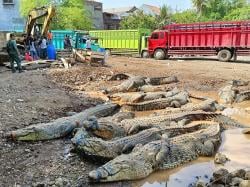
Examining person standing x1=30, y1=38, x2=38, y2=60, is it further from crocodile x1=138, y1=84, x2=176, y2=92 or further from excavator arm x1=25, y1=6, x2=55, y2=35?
crocodile x1=138, y1=84, x2=176, y2=92

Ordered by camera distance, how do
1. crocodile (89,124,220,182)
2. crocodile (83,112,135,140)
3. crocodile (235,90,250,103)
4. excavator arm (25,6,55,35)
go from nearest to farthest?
crocodile (89,124,220,182), crocodile (83,112,135,140), crocodile (235,90,250,103), excavator arm (25,6,55,35)

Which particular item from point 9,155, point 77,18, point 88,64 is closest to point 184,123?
point 9,155

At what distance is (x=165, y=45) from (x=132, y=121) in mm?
20056

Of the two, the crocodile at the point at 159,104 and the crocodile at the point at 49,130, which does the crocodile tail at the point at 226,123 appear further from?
the crocodile at the point at 49,130

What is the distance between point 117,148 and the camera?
7.04 meters

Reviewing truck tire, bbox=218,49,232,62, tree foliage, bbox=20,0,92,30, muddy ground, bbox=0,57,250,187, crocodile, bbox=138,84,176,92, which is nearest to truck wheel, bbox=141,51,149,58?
truck tire, bbox=218,49,232,62

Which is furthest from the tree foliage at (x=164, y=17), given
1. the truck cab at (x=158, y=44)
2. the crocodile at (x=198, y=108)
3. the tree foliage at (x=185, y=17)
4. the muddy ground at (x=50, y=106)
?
the crocodile at (x=198, y=108)

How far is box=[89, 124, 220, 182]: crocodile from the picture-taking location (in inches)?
233

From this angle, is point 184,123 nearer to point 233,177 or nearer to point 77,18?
point 233,177

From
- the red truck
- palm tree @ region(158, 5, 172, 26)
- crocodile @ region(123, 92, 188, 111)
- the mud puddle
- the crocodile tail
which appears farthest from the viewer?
palm tree @ region(158, 5, 172, 26)

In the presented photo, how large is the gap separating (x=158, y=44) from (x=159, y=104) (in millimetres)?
17746

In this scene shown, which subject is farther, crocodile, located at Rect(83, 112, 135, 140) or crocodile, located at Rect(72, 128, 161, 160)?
crocodile, located at Rect(83, 112, 135, 140)

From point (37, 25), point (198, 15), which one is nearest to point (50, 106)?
point (37, 25)

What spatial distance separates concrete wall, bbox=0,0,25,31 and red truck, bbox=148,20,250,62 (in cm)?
1741
